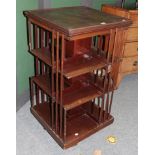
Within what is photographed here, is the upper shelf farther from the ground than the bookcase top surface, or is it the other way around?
the bookcase top surface

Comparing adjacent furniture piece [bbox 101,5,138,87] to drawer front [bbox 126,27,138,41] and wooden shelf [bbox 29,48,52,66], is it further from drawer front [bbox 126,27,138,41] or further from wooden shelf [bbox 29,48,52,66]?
wooden shelf [bbox 29,48,52,66]

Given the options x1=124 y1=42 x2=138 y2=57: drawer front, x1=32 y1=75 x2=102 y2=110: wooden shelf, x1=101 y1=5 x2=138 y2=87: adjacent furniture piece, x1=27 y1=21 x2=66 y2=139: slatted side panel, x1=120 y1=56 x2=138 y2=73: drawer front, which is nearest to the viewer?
x1=27 y1=21 x2=66 y2=139: slatted side panel

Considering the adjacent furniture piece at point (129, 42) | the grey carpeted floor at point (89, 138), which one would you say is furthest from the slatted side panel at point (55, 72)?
the adjacent furniture piece at point (129, 42)

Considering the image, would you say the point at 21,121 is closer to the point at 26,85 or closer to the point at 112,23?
the point at 26,85

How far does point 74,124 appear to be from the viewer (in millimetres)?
1823

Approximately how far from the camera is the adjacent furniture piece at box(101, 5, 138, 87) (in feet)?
7.24

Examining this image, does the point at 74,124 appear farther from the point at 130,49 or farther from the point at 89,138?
the point at 130,49

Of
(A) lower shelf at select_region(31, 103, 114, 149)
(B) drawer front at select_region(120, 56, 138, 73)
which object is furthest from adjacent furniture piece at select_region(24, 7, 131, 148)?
(B) drawer front at select_region(120, 56, 138, 73)

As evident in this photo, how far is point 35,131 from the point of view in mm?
1814

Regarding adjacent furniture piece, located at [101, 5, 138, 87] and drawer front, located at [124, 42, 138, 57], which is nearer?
adjacent furniture piece, located at [101, 5, 138, 87]

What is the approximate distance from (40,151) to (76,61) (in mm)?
673

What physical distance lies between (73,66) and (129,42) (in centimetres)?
100

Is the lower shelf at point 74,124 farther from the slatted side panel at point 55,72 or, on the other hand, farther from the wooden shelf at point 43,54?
the wooden shelf at point 43,54
